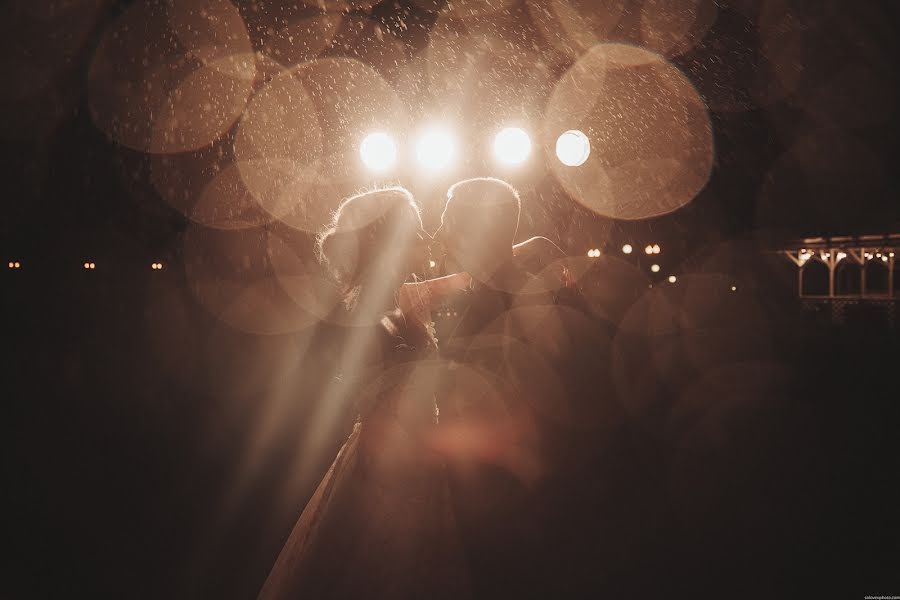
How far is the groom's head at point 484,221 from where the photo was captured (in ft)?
4.69

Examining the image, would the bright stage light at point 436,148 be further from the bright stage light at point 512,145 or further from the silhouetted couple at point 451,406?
the silhouetted couple at point 451,406

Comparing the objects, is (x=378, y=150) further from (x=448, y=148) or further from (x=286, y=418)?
(x=286, y=418)

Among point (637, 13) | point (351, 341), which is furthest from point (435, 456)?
point (637, 13)

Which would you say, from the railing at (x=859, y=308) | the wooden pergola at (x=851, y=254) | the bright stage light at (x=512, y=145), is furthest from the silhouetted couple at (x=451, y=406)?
the railing at (x=859, y=308)

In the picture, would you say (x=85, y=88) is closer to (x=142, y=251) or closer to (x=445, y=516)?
(x=445, y=516)

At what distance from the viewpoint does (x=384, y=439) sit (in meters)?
1.61

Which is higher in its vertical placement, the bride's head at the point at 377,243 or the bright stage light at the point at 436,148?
the bright stage light at the point at 436,148

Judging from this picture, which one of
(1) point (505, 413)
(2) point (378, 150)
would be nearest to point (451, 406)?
(1) point (505, 413)

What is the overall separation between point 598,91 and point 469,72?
230cm

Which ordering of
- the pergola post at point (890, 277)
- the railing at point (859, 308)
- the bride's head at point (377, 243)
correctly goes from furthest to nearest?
the railing at point (859, 308), the pergola post at point (890, 277), the bride's head at point (377, 243)

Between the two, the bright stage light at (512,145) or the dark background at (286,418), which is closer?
the dark background at (286,418)

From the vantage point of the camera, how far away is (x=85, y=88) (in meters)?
5.55

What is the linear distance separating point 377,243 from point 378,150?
2.38 metres

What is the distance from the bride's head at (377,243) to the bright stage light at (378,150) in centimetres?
225
